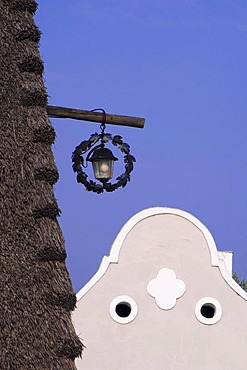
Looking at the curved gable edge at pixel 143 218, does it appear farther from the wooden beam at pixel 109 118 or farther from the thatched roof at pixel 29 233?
the thatched roof at pixel 29 233

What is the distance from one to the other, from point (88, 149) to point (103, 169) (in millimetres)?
288

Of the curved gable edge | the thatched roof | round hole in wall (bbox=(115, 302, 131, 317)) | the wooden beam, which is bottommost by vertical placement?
round hole in wall (bbox=(115, 302, 131, 317))

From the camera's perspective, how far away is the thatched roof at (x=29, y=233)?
6.19 metres

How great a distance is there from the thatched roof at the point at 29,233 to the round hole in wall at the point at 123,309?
35.6ft

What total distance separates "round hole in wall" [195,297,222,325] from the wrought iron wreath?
9.80 meters

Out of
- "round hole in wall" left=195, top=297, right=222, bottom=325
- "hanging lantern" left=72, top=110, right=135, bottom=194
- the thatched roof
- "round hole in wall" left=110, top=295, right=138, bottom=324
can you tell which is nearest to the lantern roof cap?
"hanging lantern" left=72, top=110, right=135, bottom=194

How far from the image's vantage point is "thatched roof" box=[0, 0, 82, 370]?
619 centimetres

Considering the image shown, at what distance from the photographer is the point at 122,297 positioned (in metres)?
17.9

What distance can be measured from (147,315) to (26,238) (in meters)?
11.8

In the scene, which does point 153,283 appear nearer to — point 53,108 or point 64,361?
point 53,108

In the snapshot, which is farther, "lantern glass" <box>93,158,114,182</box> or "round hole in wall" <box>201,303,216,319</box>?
"round hole in wall" <box>201,303,216,319</box>

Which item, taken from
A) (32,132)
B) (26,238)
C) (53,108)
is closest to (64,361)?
(26,238)

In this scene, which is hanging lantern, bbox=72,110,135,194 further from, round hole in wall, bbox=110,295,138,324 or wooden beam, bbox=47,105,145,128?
round hole in wall, bbox=110,295,138,324

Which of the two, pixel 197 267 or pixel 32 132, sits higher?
pixel 32 132
